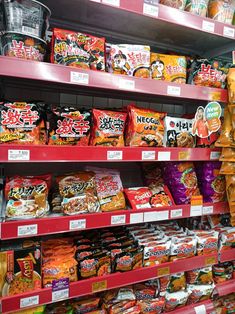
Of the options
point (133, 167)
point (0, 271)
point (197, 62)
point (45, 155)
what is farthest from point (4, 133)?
point (197, 62)

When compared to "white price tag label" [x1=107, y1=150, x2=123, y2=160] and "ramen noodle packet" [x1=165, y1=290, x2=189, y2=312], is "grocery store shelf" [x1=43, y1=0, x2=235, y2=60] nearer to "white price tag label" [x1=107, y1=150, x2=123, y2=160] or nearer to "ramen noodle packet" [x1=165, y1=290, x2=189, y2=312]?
"white price tag label" [x1=107, y1=150, x2=123, y2=160]

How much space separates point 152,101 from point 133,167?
1.62 feet

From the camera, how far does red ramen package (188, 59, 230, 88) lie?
1.53 metres

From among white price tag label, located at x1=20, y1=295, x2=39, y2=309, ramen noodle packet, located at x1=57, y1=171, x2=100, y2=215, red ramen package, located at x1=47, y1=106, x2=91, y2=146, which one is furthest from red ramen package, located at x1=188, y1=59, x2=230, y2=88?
white price tag label, located at x1=20, y1=295, x2=39, y2=309

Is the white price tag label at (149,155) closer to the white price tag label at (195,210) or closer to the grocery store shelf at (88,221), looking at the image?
the grocery store shelf at (88,221)

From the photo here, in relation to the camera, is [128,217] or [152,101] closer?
[128,217]

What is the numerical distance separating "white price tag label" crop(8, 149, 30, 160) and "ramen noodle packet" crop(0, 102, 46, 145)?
6 centimetres

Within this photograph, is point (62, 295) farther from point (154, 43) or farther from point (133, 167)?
point (154, 43)

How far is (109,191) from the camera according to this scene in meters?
1.45

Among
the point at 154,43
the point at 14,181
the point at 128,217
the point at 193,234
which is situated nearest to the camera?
the point at 14,181

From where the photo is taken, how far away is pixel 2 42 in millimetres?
1105

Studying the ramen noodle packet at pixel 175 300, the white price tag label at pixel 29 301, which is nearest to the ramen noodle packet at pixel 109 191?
the white price tag label at pixel 29 301

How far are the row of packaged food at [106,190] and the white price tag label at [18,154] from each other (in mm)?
198

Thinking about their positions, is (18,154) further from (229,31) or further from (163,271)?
(229,31)
